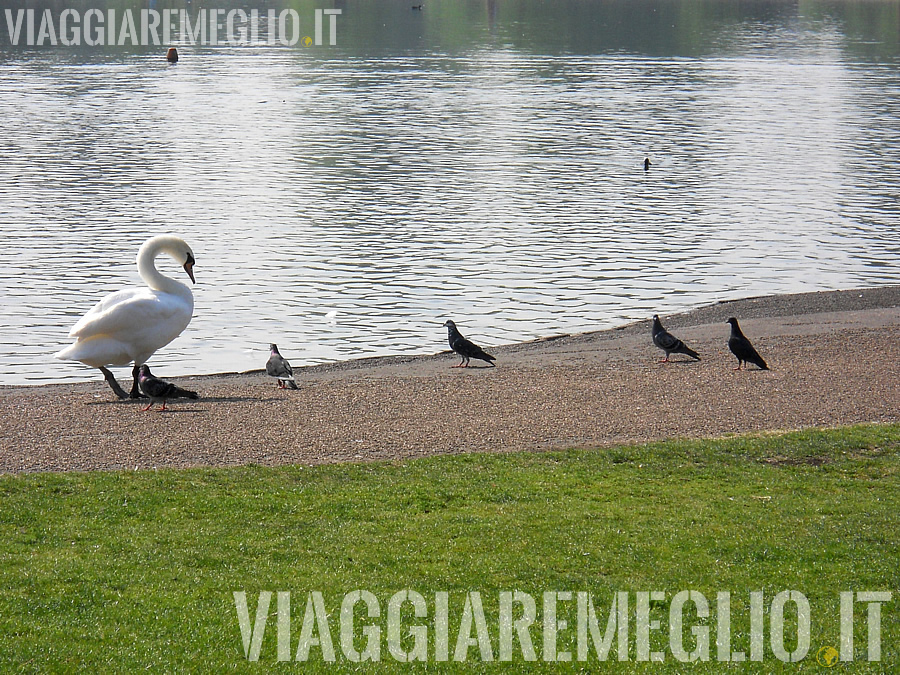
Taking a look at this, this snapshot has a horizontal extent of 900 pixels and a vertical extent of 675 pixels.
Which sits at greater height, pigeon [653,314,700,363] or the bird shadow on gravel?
pigeon [653,314,700,363]

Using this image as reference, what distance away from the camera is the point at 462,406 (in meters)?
12.5

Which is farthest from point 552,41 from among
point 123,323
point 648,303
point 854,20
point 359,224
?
point 123,323

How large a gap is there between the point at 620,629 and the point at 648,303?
14546 millimetres

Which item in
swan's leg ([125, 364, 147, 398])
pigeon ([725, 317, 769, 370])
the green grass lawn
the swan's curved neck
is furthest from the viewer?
pigeon ([725, 317, 769, 370])

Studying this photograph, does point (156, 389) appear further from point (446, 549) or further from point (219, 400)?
point (446, 549)

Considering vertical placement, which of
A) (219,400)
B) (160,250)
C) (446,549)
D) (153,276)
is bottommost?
(219,400)

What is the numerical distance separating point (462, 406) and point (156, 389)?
10.3ft

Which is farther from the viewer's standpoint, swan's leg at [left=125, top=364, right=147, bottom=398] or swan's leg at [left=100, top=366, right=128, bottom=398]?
swan's leg at [left=100, top=366, right=128, bottom=398]

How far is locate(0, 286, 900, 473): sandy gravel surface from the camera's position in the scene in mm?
10727

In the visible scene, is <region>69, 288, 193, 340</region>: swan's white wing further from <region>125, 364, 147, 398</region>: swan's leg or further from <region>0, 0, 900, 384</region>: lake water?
<region>0, 0, 900, 384</region>: lake water

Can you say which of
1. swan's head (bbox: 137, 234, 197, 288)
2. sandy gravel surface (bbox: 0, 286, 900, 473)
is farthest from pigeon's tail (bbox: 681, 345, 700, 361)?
swan's head (bbox: 137, 234, 197, 288)

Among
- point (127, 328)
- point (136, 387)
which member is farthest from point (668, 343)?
point (127, 328)

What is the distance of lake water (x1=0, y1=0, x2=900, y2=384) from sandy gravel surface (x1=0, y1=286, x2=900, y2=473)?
2642mm

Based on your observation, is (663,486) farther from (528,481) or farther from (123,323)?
(123,323)
